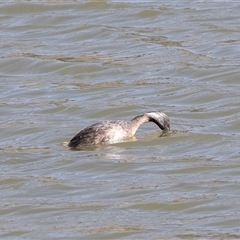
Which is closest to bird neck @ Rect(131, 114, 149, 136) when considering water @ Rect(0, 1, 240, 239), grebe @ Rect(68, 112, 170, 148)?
grebe @ Rect(68, 112, 170, 148)

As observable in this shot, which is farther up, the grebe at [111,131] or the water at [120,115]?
the grebe at [111,131]

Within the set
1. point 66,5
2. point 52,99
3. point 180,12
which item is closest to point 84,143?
point 52,99

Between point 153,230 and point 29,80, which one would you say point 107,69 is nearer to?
point 29,80

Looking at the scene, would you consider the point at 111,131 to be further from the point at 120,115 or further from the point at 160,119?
the point at 120,115

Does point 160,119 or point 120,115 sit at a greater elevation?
point 160,119

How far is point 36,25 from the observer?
20219mm

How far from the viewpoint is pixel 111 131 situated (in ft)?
42.9

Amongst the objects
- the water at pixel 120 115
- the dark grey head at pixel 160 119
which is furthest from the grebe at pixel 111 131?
the water at pixel 120 115

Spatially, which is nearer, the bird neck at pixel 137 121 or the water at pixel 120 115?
the water at pixel 120 115

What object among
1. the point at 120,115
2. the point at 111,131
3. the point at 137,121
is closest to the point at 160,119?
the point at 137,121

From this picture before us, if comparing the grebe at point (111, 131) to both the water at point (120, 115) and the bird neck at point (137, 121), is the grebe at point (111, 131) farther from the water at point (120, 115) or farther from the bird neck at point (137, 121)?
the water at point (120, 115)

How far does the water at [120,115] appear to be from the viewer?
10734 mm

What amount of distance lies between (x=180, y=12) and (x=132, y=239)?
10177mm

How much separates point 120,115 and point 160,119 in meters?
1.44
